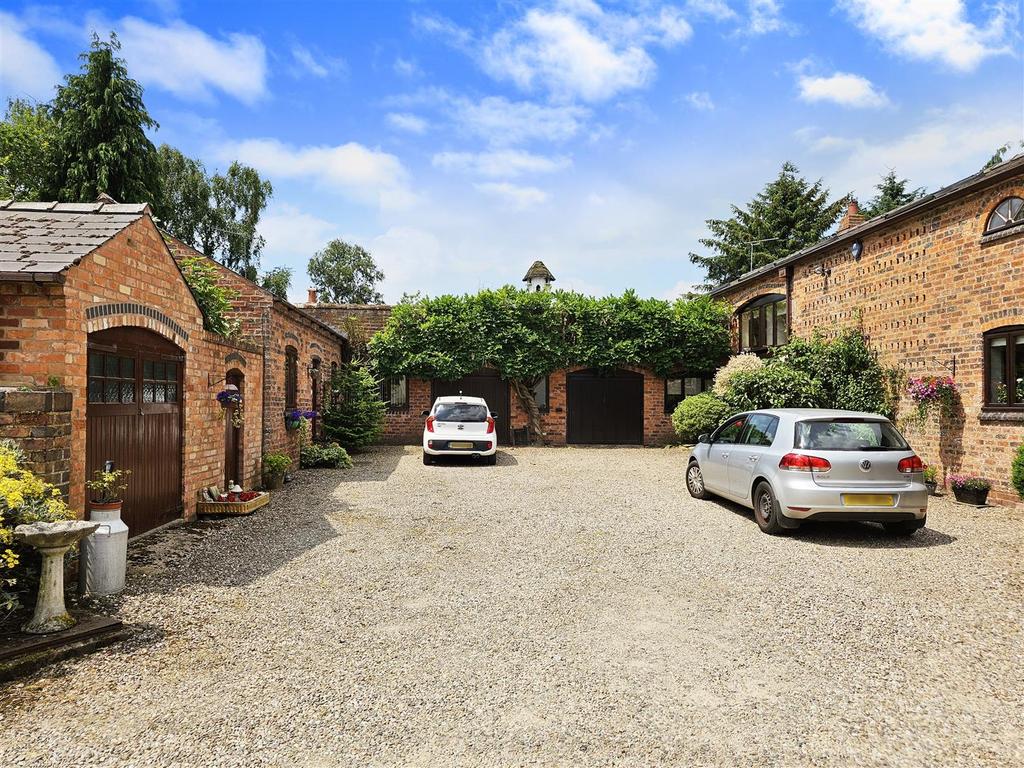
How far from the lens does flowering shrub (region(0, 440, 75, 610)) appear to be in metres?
3.51

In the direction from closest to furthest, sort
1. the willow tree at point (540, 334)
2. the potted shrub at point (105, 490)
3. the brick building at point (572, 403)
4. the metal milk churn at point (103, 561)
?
the metal milk churn at point (103, 561)
the potted shrub at point (105, 490)
the willow tree at point (540, 334)
the brick building at point (572, 403)

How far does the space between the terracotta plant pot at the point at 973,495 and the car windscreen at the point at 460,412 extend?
8.87m

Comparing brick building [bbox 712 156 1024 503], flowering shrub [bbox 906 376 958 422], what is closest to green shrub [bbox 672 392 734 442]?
brick building [bbox 712 156 1024 503]

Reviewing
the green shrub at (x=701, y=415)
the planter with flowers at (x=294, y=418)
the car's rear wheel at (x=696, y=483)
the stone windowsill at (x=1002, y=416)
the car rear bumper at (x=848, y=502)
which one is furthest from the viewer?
the green shrub at (x=701, y=415)

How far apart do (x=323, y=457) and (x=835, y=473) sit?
962cm

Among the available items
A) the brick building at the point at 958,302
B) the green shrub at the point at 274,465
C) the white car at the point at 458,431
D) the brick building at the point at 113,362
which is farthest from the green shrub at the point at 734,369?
the brick building at the point at 113,362

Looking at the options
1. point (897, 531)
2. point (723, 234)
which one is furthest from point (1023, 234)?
point (723, 234)

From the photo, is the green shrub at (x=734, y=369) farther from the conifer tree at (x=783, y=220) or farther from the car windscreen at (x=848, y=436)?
the conifer tree at (x=783, y=220)

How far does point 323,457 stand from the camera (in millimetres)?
12180

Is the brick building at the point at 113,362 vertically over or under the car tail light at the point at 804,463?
over

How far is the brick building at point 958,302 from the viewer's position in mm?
8438

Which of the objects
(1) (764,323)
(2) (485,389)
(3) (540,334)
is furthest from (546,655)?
(1) (764,323)

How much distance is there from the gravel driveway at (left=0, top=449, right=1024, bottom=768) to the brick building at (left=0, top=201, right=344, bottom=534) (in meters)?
0.94

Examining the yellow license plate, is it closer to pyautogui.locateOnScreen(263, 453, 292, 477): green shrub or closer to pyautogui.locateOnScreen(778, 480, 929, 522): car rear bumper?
pyautogui.locateOnScreen(778, 480, 929, 522): car rear bumper
